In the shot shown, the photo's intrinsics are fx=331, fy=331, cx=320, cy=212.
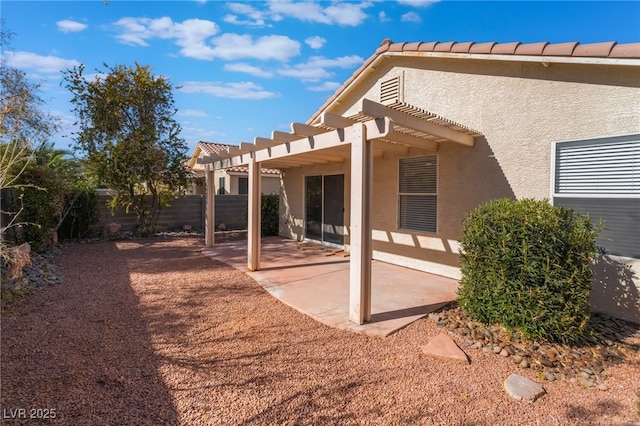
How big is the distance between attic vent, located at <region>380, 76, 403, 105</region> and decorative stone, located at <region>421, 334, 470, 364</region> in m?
6.36

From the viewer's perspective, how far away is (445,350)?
417 cm

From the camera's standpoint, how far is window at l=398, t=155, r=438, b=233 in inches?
311

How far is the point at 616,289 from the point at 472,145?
352 cm

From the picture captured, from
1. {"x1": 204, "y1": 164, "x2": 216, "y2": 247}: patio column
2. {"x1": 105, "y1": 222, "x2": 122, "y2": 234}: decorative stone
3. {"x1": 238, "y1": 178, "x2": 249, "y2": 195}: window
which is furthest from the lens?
{"x1": 238, "y1": 178, "x2": 249, "y2": 195}: window

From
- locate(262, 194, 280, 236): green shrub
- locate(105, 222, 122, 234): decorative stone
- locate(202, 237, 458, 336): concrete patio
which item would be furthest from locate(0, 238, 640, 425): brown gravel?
locate(262, 194, 280, 236): green shrub

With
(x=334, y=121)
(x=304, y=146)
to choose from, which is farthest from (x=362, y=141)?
(x=304, y=146)

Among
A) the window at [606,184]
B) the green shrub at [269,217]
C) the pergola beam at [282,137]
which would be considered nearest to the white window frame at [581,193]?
the window at [606,184]

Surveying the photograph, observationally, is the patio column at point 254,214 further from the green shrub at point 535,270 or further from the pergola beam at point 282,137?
the green shrub at point 535,270

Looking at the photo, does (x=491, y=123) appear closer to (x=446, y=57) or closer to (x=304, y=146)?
(x=446, y=57)

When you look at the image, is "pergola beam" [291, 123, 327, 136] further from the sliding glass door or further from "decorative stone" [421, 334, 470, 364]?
the sliding glass door

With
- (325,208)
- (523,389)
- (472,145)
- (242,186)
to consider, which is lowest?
(523,389)

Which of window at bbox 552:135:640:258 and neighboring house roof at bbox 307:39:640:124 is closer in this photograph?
neighboring house roof at bbox 307:39:640:124

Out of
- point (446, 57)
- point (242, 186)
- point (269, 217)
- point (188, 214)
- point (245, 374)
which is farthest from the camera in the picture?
point (242, 186)

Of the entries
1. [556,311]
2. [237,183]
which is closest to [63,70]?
[237,183]
